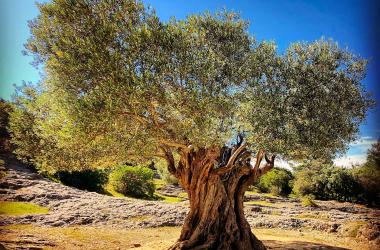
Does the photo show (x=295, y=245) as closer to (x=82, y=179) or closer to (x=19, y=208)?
(x=19, y=208)

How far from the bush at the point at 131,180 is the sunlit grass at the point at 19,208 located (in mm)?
18320

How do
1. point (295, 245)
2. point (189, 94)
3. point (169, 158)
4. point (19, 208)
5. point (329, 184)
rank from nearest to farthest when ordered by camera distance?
point (189, 94) → point (169, 158) → point (295, 245) → point (19, 208) → point (329, 184)

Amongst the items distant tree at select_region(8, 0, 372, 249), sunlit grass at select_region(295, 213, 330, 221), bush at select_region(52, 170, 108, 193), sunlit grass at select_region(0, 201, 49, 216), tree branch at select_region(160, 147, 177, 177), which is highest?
distant tree at select_region(8, 0, 372, 249)

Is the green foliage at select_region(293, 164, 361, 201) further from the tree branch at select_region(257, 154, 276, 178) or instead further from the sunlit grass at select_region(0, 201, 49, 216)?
the sunlit grass at select_region(0, 201, 49, 216)

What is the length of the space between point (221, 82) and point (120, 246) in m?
13.7

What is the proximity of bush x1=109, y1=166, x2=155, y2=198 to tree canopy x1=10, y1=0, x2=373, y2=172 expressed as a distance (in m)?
32.0

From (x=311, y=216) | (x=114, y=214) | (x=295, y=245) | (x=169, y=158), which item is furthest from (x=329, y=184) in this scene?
(x=169, y=158)

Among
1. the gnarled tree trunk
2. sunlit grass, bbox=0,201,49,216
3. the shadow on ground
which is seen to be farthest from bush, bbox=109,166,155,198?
the gnarled tree trunk

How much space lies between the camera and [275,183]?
81.6m

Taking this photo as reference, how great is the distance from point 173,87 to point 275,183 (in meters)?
72.5

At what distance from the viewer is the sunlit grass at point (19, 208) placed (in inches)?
1158

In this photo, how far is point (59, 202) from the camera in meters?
34.0

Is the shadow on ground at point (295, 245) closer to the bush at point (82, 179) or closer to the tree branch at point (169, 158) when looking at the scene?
the tree branch at point (169, 158)

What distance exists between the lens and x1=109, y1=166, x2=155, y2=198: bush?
5038cm
